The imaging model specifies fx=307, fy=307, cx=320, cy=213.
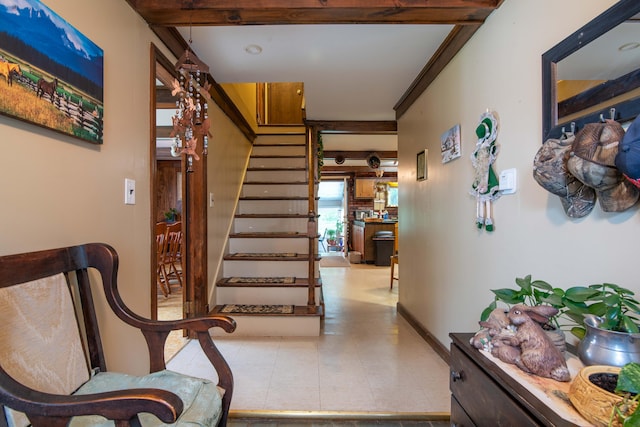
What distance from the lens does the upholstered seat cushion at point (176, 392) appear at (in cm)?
95

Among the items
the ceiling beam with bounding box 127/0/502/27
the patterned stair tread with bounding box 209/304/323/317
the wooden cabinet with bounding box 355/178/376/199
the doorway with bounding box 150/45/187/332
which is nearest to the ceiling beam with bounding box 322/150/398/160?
the wooden cabinet with bounding box 355/178/376/199

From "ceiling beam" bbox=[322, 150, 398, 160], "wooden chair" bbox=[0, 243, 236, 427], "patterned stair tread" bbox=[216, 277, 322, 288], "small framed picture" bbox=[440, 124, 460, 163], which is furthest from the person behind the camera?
"ceiling beam" bbox=[322, 150, 398, 160]

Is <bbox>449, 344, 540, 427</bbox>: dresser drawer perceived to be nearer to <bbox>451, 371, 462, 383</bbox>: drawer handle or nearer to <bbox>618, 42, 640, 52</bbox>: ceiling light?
<bbox>451, 371, 462, 383</bbox>: drawer handle

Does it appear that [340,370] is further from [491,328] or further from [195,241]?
[195,241]

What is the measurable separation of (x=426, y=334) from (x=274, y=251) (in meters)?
1.75

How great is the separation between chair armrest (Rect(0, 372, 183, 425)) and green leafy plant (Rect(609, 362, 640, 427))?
0.88 metres

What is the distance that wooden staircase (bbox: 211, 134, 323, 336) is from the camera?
2736 mm

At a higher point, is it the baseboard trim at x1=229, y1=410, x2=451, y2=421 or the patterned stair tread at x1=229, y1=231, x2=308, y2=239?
the patterned stair tread at x1=229, y1=231, x2=308, y2=239

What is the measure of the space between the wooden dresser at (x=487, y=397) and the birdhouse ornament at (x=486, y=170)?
2.60ft

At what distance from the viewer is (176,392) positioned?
1.07 m

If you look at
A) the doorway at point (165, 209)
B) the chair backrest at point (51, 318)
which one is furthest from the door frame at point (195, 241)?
the chair backrest at point (51, 318)

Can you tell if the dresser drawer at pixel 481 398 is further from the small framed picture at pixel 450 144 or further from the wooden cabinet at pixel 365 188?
the wooden cabinet at pixel 365 188

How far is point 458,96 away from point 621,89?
3.97ft

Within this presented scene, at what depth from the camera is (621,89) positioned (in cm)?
92
